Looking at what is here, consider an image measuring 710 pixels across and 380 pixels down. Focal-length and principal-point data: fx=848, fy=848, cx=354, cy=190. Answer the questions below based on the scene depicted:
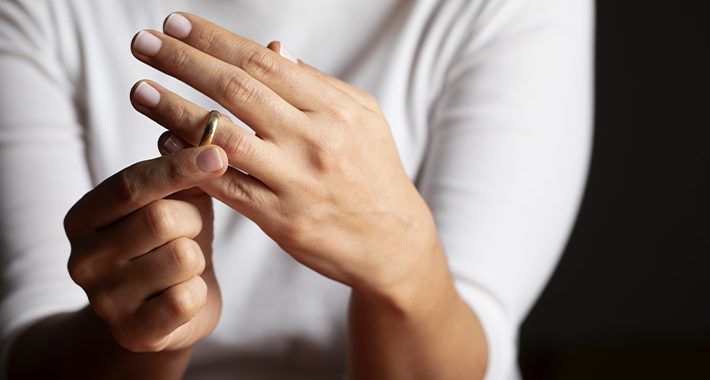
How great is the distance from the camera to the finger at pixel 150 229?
452 mm

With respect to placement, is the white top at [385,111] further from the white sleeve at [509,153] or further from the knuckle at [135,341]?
the knuckle at [135,341]

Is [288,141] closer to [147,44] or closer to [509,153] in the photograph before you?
[147,44]

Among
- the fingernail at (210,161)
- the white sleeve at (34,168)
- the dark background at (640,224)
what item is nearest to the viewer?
the fingernail at (210,161)

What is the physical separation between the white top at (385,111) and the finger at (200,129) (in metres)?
0.26

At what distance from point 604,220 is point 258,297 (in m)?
0.89

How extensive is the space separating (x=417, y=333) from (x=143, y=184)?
0.22 m

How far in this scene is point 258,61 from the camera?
1.49ft

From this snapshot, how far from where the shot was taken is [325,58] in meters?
0.77

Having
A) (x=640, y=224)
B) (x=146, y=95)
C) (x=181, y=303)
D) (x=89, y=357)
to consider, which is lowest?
(x=640, y=224)

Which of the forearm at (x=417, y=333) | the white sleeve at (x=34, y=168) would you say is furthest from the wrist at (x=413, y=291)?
the white sleeve at (x=34, y=168)

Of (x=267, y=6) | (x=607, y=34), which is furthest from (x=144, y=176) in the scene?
(x=607, y=34)

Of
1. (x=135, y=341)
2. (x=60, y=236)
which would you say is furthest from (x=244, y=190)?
(x=60, y=236)

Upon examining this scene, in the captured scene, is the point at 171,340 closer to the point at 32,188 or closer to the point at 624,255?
the point at 32,188

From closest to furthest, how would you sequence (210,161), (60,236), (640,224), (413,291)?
(210,161), (413,291), (60,236), (640,224)
